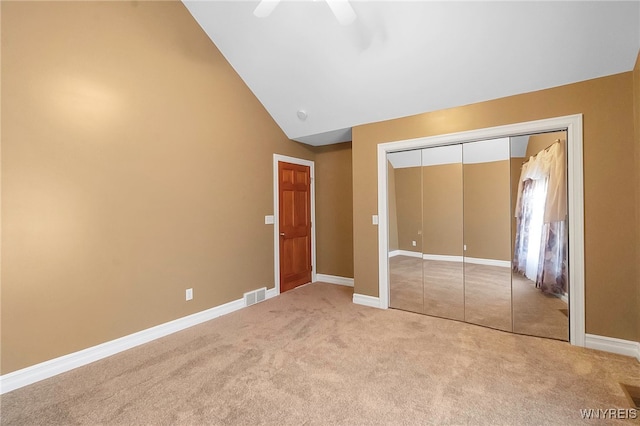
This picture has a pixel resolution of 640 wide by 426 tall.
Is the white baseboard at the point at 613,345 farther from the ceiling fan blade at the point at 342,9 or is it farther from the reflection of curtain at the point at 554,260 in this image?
the ceiling fan blade at the point at 342,9

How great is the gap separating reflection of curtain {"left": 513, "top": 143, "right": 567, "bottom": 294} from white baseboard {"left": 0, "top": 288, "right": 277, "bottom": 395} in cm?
354

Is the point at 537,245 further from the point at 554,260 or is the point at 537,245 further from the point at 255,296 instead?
the point at 255,296

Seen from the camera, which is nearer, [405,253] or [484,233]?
[484,233]

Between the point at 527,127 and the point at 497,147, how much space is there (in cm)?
31

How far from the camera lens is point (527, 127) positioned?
2.72m

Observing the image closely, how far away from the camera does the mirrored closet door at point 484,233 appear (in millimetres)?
2727

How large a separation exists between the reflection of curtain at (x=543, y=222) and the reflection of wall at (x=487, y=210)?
12 centimetres

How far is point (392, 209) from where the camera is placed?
360 cm

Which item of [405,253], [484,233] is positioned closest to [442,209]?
[484,233]

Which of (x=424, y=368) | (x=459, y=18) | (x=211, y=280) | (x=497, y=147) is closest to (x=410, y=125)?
(x=497, y=147)

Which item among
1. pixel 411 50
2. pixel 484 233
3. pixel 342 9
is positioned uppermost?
pixel 411 50

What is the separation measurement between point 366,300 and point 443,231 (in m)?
1.35

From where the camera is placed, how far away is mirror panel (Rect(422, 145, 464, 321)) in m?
3.22

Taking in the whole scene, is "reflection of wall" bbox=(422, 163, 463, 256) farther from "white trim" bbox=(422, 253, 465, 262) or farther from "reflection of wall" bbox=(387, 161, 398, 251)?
"reflection of wall" bbox=(387, 161, 398, 251)
